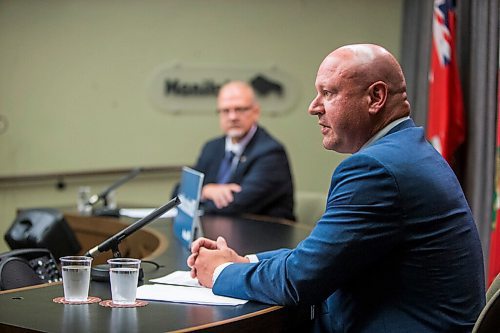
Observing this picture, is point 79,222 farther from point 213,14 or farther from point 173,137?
point 213,14

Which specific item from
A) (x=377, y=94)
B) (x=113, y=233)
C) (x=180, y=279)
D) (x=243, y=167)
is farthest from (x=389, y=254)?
(x=243, y=167)

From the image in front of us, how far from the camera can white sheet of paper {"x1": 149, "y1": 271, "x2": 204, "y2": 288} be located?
2211 millimetres

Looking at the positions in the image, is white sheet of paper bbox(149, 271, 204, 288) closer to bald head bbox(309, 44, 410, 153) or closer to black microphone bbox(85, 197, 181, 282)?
black microphone bbox(85, 197, 181, 282)

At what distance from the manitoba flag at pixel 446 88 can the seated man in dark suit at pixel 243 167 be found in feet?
2.69

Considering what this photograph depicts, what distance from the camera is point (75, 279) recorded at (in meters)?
1.94

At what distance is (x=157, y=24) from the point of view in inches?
228

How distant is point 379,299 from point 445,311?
0.15 meters

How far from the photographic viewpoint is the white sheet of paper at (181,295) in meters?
1.97

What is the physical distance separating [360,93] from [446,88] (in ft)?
8.21

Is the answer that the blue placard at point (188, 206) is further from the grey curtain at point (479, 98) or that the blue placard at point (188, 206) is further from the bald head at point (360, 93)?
the grey curtain at point (479, 98)

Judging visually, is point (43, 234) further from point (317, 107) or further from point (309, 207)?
point (309, 207)

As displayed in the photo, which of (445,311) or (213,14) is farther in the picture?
(213,14)

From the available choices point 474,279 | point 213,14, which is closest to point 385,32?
point 213,14

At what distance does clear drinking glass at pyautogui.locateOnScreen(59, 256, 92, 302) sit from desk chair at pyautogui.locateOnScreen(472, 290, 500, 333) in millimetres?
873
